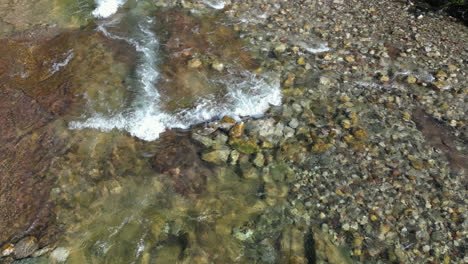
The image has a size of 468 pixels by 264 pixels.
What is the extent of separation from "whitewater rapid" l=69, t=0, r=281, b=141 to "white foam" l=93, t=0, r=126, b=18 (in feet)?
6.93

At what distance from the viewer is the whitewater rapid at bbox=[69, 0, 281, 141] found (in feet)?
21.9

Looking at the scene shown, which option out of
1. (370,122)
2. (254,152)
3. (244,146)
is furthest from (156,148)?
(370,122)

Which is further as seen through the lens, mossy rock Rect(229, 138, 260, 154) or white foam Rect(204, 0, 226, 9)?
white foam Rect(204, 0, 226, 9)

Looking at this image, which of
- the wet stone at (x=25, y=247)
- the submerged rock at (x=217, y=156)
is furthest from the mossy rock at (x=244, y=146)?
the wet stone at (x=25, y=247)

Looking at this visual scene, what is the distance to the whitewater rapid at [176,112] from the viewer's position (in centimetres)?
667

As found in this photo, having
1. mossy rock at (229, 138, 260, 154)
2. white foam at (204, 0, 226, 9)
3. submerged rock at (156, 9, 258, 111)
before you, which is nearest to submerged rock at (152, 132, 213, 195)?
mossy rock at (229, 138, 260, 154)

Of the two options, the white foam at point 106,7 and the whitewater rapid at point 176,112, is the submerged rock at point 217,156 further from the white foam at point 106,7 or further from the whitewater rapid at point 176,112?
the white foam at point 106,7

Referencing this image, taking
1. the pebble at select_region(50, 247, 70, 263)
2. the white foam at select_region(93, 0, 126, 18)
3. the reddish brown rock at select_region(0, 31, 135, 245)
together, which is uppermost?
the white foam at select_region(93, 0, 126, 18)

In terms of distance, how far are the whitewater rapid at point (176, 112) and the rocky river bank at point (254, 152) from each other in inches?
6.5

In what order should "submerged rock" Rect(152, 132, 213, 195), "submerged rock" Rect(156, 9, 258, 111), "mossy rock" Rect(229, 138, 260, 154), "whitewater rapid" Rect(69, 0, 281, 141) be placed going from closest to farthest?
1. "submerged rock" Rect(152, 132, 213, 195)
2. "mossy rock" Rect(229, 138, 260, 154)
3. "whitewater rapid" Rect(69, 0, 281, 141)
4. "submerged rock" Rect(156, 9, 258, 111)

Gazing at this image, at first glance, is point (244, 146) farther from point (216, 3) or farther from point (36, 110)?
point (216, 3)

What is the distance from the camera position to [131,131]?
6590mm

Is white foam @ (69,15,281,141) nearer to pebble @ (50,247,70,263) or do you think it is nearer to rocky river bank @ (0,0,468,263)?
rocky river bank @ (0,0,468,263)

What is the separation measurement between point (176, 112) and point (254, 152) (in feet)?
5.40
